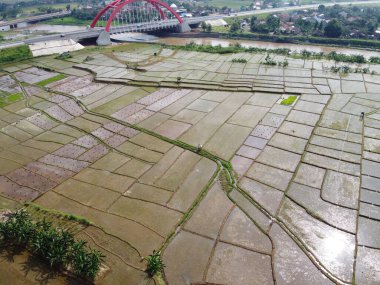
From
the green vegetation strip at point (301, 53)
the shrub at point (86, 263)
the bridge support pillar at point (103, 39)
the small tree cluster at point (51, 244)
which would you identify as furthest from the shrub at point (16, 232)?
the bridge support pillar at point (103, 39)

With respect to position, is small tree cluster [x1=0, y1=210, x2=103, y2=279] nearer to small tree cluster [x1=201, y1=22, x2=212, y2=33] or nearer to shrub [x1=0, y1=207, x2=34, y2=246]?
shrub [x1=0, y1=207, x2=34, y2=246]

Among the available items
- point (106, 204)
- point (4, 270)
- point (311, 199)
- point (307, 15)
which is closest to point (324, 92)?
point (311, 199)

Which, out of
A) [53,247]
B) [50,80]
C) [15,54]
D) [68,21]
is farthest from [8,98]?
[68,21]

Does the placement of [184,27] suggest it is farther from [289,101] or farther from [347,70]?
[289,101]

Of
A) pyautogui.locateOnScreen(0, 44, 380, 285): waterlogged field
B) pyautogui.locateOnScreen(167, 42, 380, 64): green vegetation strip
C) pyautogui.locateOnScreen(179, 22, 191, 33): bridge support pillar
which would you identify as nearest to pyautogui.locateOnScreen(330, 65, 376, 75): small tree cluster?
pyautogui.locateOnScreen(0, 44, 380, 285): waterlogged field

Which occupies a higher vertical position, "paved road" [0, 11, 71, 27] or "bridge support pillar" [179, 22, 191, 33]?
"paved road" [0, 11, 71, 27]

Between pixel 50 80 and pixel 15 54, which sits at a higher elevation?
pixel 15 54
